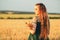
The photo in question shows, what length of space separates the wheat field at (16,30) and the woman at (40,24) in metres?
0.12

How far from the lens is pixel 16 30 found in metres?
2.10

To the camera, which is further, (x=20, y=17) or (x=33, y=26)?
(x=20, y=17)

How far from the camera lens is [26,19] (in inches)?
84.0

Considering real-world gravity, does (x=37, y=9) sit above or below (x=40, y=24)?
above

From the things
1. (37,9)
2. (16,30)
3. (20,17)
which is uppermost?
(37,9)

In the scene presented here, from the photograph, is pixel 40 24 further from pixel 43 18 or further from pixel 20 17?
pixel 20 17

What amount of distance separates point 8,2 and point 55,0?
1.92 feet

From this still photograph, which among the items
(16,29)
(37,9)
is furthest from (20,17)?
(37,9)

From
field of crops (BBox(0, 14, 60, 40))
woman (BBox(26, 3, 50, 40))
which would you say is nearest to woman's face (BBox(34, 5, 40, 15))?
woman (BBox(26, 3, 50, 40))

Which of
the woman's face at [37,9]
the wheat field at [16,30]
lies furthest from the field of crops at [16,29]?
the woman's face at [37,9]

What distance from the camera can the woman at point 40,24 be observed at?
194 centimetres

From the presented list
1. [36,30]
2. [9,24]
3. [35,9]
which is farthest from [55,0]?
[9,24]

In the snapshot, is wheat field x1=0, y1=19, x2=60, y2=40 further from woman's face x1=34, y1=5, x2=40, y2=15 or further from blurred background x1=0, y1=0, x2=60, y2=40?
woman's face x1=34, y1=5, x2=40, y2=15

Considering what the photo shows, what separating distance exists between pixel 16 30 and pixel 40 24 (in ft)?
1.05
